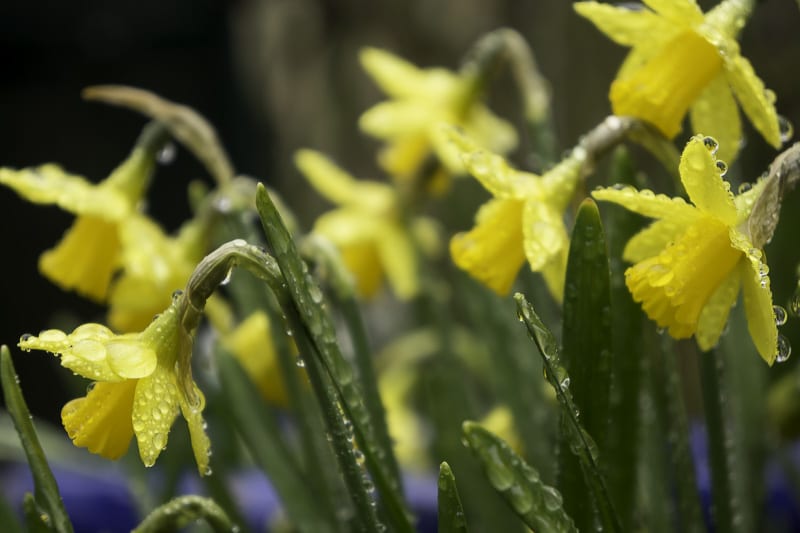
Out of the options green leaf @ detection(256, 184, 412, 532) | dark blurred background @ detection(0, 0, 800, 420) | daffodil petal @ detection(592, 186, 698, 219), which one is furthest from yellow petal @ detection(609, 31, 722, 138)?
dark blurred background @ detection(0, 0, 800, 420)

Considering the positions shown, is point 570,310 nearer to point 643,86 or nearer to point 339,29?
point 643,86

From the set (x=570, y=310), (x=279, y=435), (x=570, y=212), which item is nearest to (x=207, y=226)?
(x=279, y=435)

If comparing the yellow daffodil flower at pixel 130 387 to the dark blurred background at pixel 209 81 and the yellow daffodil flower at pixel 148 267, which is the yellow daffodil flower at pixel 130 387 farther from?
the dark blurred background at pixel 209 81

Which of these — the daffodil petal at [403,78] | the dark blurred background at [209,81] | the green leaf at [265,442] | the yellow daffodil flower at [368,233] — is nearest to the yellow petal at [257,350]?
the green leaf at [265,442]

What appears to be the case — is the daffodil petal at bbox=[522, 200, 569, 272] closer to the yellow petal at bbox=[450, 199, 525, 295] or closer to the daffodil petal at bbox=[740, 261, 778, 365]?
the yellow petal at bbox=[450, 199, 525, 295]

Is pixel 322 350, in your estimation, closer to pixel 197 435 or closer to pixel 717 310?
pixel 197 435
